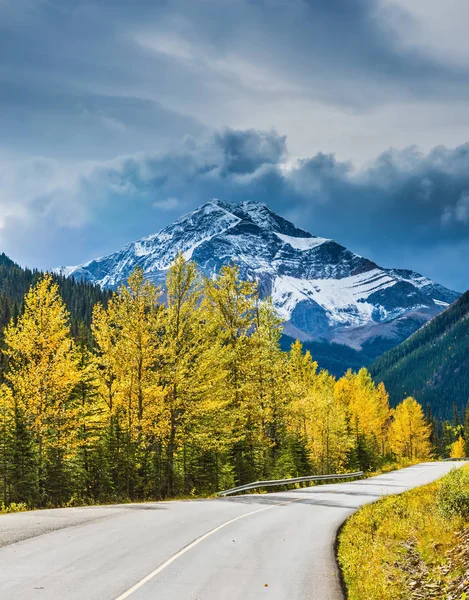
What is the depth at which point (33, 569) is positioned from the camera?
1077 cm

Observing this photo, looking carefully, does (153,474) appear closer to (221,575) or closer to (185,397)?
(185,397)

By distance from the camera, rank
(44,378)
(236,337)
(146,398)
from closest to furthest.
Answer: (44,378)
(146,398)
(236,337)

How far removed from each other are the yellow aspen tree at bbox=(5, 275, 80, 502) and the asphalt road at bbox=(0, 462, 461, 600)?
7.79 metres

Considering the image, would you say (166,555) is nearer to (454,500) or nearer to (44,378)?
(454,500)

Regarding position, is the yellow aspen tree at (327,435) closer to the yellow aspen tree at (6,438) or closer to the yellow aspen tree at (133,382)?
the yellow aspen tree at (133,382)

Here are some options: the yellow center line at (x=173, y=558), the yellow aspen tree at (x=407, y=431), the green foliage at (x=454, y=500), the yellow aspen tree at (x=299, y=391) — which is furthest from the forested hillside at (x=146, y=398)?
the yellow aspen tree at (x=407, y=431)

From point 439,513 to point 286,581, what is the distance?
996cm

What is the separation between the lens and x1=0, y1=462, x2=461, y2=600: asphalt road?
9891 millimetres

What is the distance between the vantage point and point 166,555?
41.7ft

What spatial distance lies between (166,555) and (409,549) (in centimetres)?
699

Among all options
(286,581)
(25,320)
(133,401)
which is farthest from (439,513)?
(25,320)

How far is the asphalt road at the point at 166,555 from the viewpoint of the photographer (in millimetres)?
9891

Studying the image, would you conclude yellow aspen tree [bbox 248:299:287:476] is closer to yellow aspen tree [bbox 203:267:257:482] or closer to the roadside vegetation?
yellow aspen tree [bbox 203:267:257:482]

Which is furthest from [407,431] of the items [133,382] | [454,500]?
[454,500]
